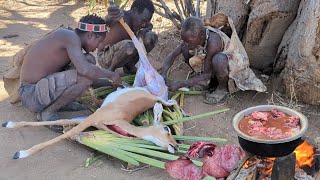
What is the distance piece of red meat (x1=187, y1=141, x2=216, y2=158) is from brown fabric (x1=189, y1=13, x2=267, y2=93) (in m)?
1.23

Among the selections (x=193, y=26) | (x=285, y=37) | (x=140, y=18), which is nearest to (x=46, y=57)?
(x=140, y=18)

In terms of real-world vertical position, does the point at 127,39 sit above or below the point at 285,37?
below

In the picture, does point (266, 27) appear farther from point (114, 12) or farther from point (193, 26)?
point (114, 12)

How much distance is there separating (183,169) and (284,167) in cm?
80

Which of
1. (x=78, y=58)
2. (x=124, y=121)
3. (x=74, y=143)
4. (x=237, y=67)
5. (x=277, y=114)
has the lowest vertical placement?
(x=74, y=143)

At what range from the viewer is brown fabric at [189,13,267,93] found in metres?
4.21

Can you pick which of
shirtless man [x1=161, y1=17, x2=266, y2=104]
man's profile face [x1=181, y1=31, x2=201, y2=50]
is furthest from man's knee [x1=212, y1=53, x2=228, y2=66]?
man's profile face [x1=181, y1=31, x2=201, y2=50]

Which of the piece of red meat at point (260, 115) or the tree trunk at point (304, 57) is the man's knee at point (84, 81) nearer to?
the piece of red meat at point (260, 115)

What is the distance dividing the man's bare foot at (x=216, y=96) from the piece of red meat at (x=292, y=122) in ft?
5.59

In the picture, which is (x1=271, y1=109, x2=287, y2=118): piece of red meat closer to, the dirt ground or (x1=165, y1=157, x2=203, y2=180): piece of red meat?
(x1=165, y1=157, x2=203, y2=180): piece of red meat

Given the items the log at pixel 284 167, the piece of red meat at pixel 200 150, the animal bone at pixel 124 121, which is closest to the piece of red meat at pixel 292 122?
the log at pixel 284 167

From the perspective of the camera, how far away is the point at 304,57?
13.2 feet

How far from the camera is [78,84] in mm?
3779

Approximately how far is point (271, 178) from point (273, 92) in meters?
1.93
